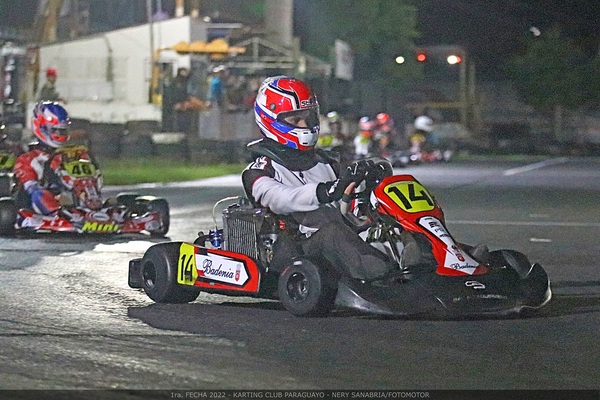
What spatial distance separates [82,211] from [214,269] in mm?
5335

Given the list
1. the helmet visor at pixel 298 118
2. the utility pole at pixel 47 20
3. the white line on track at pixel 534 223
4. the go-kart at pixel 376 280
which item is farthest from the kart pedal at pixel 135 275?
the utility pole at pixel 47 20

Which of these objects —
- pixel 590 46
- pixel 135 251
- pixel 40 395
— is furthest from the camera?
pixel 590 46

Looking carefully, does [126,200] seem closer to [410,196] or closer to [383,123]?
[410,196]

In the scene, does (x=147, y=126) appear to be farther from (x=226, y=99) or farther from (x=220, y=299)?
(x=220, y=299)

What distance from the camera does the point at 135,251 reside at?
11.8 m

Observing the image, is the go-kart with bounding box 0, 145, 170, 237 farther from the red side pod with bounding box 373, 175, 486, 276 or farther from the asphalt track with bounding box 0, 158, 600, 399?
the red side pod with bounding box 373, 175, 486, 276

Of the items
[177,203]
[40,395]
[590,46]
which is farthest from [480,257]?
[590,46]

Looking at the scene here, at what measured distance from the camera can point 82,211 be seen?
13359mm

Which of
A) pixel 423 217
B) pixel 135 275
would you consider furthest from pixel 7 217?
pixel 423 217

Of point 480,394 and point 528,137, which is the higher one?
point 480,394

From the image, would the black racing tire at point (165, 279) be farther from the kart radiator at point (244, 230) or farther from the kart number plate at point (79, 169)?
the kart number plate at point (79, 169)

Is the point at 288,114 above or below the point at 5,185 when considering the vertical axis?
above

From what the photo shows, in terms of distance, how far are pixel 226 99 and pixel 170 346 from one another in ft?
96.8

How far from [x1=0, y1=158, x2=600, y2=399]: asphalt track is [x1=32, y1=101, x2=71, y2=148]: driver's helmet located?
284 cm
